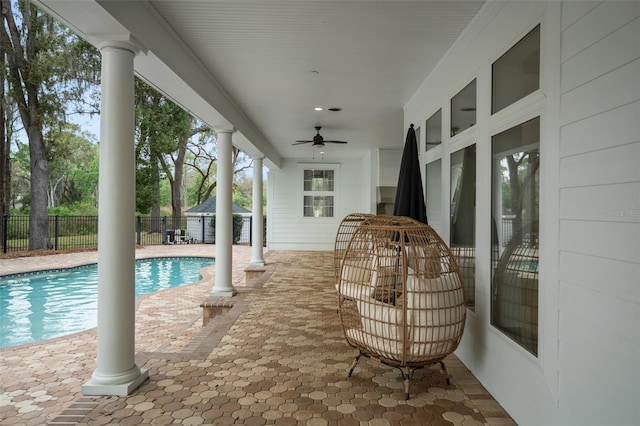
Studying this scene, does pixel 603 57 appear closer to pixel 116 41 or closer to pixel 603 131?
pixel 603 131

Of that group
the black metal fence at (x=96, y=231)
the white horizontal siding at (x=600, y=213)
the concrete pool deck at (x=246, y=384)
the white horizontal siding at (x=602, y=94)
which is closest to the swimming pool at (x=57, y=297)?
the concrete pool deck at (x=246, y=384)

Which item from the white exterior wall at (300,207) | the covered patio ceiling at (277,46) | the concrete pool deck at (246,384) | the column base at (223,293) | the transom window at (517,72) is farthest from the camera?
the white exterior wall at (300,207)

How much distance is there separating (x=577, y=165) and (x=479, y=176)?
1.13 m

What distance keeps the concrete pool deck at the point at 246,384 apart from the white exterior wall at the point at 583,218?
57 centimetres

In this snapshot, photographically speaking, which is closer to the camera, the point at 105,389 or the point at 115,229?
the point at 105,389

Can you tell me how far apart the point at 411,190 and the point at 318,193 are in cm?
829

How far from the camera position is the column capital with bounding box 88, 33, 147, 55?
2539mm

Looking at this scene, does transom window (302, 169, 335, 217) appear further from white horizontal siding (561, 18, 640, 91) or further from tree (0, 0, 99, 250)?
white horizontal siding (561, 18, 640, 91)

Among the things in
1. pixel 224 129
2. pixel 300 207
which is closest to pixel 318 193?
pixel 300 207

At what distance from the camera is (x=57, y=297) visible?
702 centimetres

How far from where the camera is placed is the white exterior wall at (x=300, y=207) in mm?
11992

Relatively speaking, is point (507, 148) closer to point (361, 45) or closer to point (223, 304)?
point (361, 45)

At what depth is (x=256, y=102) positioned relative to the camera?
5395 mm

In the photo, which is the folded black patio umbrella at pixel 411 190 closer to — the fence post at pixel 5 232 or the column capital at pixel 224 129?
the column capital at pixel 224 129
